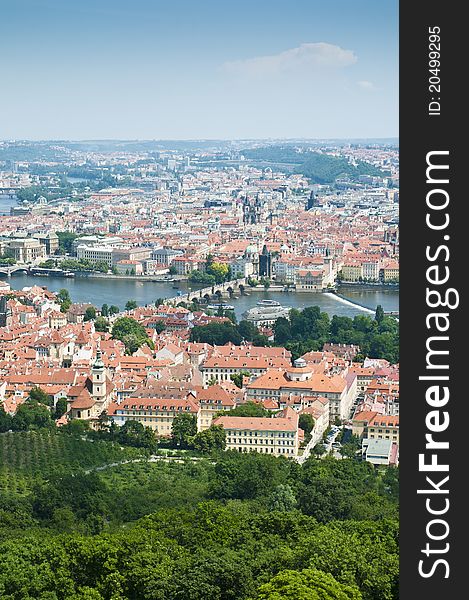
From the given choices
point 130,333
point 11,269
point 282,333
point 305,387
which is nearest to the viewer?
point 305,387

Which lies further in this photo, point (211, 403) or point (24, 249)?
point (24, 249)

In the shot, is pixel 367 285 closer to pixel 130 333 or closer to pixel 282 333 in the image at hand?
pixel 282 333

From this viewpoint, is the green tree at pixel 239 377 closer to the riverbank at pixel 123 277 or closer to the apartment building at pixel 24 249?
the riverbank at pixel 123 277

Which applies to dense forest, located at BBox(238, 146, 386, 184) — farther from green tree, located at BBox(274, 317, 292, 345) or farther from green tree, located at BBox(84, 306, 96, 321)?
green tree, located at BBox(274, 317, 292, 345)

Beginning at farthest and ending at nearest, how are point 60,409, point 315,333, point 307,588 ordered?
point 315,333, point 60,409, point 307,588

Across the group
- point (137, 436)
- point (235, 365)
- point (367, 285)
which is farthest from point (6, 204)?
point (137, 436)

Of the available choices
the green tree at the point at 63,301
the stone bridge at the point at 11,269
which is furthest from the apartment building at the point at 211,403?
the stone bridge at the point at 11,269

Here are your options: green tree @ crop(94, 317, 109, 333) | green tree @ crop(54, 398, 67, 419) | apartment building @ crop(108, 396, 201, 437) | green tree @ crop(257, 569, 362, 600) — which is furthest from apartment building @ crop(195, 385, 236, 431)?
green tree @ crop(257, 569, 362, 600)
